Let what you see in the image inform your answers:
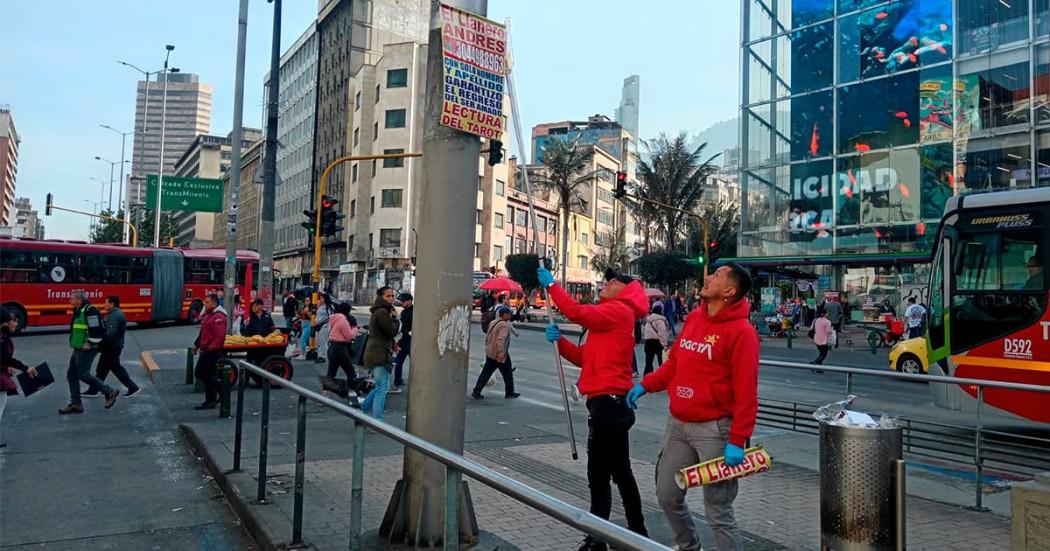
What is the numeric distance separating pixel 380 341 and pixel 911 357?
505 inches

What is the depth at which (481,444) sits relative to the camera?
28.2 feet

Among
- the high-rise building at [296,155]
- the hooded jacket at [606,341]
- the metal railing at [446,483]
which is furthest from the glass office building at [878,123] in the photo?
the high-rise building at [296,155]

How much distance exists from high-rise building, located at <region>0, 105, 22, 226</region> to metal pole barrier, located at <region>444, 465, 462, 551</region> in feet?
395

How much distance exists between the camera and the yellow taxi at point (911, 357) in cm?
1677

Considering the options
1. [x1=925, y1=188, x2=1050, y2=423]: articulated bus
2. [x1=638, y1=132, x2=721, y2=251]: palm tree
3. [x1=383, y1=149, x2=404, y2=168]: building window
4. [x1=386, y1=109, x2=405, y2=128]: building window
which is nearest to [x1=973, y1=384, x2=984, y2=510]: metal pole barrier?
[x1=925, y1=188, x2=1050, y2=423]: articulated bus

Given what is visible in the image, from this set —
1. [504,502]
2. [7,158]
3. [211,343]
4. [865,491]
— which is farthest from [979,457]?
[7,158]

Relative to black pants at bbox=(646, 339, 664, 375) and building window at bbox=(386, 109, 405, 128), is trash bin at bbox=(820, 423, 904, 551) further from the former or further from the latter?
building window at bbox=(386, 109, 405, 128)

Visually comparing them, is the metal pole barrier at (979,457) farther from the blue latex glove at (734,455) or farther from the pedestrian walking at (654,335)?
the pedestrian walking at (654,335)

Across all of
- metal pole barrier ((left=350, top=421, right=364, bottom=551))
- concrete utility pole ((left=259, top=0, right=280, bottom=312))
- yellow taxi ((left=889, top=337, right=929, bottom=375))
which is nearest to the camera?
metal pole barrier ((left=350, top=421, right=364, bottom=551))

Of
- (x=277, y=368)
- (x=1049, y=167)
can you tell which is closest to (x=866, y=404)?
(x=277, y=368)

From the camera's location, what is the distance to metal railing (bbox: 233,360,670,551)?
79.4 inches

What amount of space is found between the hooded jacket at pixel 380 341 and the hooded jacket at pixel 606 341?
536cm

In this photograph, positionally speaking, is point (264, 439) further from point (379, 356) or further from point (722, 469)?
point (379, 356)

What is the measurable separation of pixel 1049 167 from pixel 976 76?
5.37 metres
